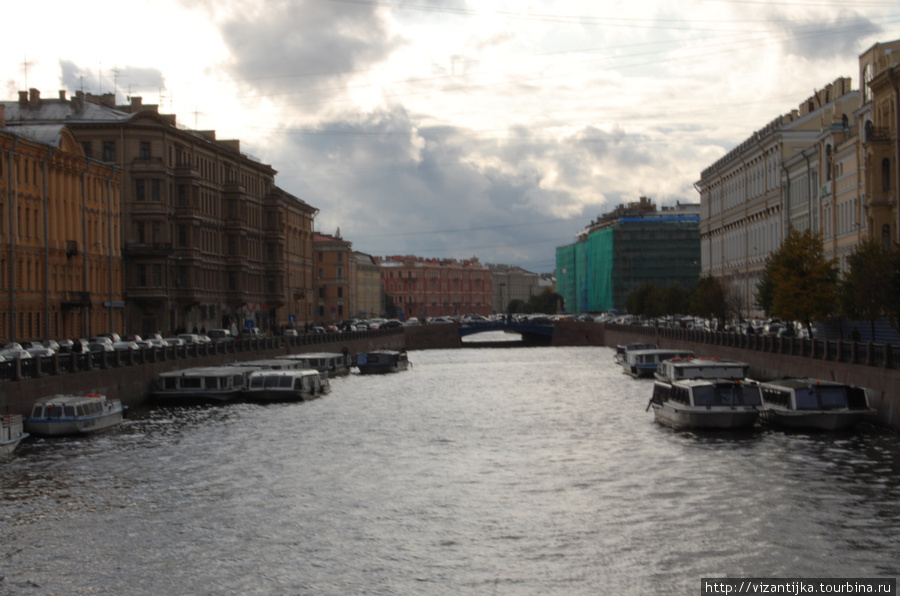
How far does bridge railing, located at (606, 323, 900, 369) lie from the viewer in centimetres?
3657

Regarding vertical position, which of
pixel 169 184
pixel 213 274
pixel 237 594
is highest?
pixel 169 184

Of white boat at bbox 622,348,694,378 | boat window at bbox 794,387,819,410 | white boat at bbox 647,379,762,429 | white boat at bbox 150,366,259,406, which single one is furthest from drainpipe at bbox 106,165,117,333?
boat window at bbox 794,387,819,410

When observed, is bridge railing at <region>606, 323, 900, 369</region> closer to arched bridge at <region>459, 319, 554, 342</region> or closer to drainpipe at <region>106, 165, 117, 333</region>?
drainpipe at <region>106, 165, 117, 333</region>

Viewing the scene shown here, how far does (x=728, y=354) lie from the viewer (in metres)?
61.9

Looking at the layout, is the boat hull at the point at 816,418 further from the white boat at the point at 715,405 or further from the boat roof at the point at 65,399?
the boat roof at the point at 65,399

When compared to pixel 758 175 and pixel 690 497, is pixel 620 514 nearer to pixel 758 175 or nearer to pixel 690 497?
pixel 690 497

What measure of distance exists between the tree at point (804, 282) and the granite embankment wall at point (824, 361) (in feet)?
7.75

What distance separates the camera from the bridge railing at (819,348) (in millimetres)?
36566

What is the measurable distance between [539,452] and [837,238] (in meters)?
39.8

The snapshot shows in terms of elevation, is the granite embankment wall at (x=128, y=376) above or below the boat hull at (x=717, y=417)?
above

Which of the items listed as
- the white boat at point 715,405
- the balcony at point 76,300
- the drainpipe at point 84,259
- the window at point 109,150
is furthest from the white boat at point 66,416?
the window at point 109,150

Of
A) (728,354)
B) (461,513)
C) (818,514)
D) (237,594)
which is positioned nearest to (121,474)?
(461,513)

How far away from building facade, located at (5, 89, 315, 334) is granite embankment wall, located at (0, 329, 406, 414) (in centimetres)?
871

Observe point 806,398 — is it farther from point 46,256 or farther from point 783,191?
point 783,191
